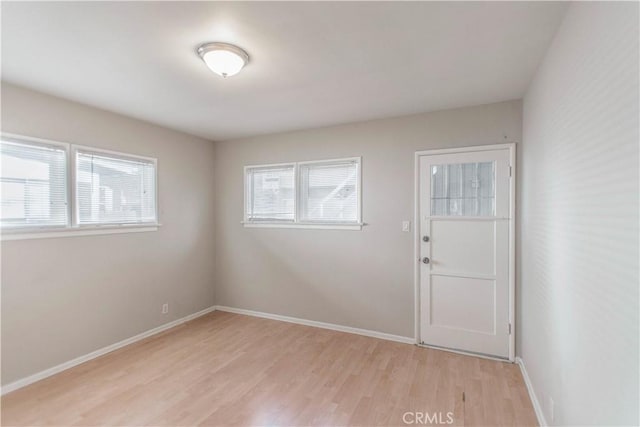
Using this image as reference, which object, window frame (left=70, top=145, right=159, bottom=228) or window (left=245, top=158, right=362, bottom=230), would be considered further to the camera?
window (left=245, top=158, right=362, bottom=230)

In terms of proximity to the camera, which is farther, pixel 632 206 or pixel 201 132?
pixel 201 132

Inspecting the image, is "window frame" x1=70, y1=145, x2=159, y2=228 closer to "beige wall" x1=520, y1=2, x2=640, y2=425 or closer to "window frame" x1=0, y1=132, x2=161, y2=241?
"window frame" x1=0, y1=132, x2=161, y2=241

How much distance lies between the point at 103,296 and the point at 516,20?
4.21 metres

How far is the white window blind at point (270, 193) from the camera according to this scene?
4.21m

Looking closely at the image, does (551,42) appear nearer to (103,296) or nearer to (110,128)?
(110,128)

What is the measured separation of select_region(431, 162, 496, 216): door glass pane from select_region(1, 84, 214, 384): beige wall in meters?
3.23

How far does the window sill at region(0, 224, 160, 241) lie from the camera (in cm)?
256

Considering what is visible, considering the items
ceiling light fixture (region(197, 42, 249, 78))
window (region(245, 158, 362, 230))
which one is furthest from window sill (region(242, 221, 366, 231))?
ceiling light fixture (region(197, 42, 249, 78))

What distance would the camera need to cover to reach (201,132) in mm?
4184

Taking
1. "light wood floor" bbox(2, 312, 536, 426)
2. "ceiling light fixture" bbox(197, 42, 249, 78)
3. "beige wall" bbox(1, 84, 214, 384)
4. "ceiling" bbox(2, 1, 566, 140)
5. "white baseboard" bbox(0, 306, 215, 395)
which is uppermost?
"ceiling" bbox(2, 1, 566, 140)

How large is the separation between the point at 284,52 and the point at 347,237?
229 centimetres

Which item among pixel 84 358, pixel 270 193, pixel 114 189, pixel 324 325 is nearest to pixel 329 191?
pixel 270 193

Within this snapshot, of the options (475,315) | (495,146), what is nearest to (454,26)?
(495,146)

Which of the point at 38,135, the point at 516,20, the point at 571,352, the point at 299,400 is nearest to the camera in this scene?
the point at 571,352
